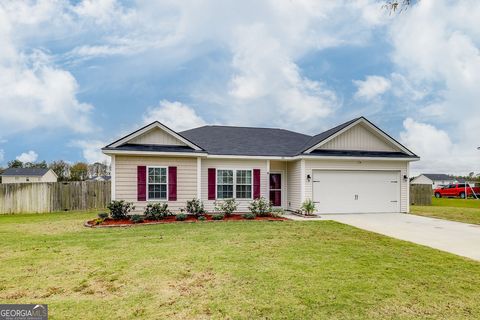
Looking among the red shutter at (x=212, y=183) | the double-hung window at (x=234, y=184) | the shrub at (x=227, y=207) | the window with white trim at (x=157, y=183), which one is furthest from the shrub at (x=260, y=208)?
the window with white trim at (x=157, y=183)

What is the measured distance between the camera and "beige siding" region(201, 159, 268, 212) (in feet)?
45.2

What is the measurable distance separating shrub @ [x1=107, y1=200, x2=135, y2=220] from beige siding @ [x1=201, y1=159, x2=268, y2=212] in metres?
3.36

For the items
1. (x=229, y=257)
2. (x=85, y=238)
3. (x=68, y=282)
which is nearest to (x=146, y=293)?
(x=68, y=282)

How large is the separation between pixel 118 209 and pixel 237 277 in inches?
326

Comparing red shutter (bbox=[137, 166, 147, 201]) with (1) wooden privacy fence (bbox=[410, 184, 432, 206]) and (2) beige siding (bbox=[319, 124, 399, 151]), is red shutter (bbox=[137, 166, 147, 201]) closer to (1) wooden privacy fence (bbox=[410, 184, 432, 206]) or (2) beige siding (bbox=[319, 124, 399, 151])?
(2) beige siding (bbox=[319, 124, 399, 151])

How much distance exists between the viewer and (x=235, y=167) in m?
14.2

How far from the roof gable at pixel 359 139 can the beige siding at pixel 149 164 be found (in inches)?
216

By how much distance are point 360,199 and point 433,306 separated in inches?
438

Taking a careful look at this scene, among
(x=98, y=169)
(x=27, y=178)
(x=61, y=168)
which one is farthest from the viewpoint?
(x=98, y=169)

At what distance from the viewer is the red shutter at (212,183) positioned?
1374 cm

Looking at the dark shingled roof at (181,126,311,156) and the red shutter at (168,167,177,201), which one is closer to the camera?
the red shutter at (168,167,177,201)

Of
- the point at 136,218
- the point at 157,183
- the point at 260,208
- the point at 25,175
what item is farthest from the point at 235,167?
the point at 25,175


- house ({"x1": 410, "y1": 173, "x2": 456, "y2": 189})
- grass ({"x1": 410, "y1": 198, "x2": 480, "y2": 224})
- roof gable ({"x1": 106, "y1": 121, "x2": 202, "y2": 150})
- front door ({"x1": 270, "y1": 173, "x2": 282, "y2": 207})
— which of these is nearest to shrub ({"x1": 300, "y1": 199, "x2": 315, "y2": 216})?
front door ({"x1": 270, "y1": 173, "x2": 282, "y2": 207})

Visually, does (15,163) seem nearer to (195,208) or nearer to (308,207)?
(195,208)
